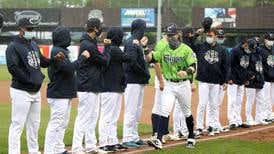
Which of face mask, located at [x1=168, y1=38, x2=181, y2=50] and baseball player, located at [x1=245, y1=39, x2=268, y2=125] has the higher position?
face mask, located at [x1=168, y1=38, x2=181, y2=50]

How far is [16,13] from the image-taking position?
180 feet

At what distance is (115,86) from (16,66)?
2.27 meters

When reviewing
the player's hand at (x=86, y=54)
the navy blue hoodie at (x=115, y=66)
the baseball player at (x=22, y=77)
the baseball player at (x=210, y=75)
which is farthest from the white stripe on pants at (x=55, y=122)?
the baseball player at (x=210, y=75)

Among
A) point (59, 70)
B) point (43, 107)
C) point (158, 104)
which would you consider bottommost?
point (43, 107)

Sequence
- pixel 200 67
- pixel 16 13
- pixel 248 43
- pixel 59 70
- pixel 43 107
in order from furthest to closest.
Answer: pixel 16 13 → pixel 43 107 → pixel 248 43 → pixel 200 67 → pixel 59 70

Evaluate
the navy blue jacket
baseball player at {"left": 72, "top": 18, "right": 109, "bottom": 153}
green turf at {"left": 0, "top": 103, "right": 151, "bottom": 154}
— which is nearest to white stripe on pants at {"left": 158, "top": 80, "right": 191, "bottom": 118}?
baseball player at {"left": 72, "top": 18, "right": 109, "bottom": 153}

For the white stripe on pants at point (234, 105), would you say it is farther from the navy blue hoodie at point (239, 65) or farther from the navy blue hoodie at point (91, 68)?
the navy blue hoodie at point (91, 68)

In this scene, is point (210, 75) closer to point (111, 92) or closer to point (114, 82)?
point (114, 82)

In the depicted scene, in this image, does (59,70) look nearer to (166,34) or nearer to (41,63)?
(41,63)

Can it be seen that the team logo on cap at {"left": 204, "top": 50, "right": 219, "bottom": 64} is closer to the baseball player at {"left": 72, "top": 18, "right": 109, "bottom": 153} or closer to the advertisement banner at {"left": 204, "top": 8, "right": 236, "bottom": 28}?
the baseball player at {"left": 72, "top": 18, "right": 109, "bottom": 153}

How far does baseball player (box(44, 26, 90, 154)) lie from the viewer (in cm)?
897

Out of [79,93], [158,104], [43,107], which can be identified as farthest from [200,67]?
[43,107]

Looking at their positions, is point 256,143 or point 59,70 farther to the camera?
point 256,143

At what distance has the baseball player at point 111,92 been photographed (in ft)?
33.0
